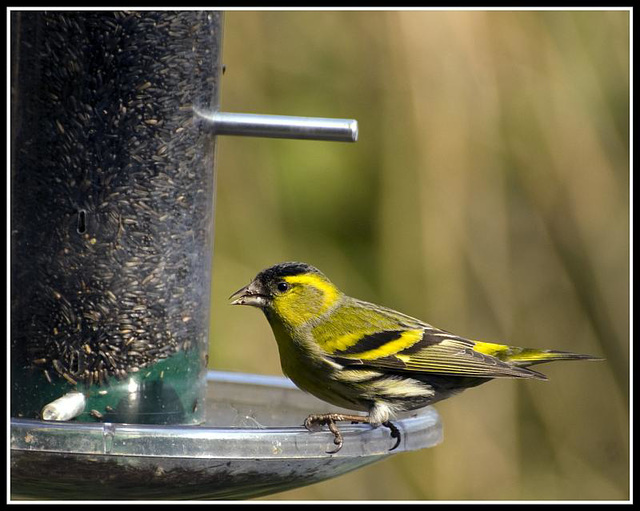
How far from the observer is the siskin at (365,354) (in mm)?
4469

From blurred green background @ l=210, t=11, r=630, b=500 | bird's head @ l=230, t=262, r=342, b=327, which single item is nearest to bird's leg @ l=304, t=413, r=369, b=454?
bird's head @ l=230, t=262, r=342, b=327

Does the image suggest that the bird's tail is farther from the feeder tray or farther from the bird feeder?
the feeder tray

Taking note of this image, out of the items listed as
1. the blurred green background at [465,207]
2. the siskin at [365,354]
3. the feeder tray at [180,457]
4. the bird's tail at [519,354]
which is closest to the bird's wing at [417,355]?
the siskin at [365,354]

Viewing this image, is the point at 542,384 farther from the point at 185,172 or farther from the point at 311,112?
the point at 185,172

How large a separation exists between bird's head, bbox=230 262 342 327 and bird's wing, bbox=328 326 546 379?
0.90ft

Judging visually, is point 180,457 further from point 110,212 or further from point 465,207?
point 465,207

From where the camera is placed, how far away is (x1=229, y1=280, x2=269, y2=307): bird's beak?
184 inches

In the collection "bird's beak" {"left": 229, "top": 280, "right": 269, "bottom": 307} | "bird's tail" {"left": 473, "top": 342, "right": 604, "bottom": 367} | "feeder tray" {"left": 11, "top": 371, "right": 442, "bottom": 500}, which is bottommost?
"feeder tray" {"left": 11, "top": 371, "right": 442, "bottom": 500}

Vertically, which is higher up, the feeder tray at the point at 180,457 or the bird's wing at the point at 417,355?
the bird's wing at the point at 417,355

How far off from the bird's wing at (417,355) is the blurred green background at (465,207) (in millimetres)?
3225

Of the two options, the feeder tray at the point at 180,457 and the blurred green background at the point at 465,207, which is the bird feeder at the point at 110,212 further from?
the blurred green background at the point at 465,207

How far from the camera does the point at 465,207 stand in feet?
25.5

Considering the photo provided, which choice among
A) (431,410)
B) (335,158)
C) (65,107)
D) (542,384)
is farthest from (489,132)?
(65,107)

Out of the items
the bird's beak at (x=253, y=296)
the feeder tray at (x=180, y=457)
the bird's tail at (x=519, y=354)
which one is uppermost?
the bird's beak at (x=253, y=296)
